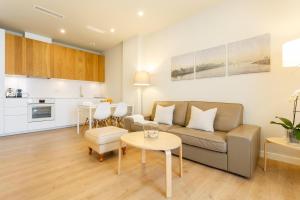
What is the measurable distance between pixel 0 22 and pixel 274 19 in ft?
18.7

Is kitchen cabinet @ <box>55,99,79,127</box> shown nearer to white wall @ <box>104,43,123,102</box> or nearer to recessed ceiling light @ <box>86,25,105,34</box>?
white wall @ <box>104,43,123,102</box>

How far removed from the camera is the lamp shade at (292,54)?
1735 mm

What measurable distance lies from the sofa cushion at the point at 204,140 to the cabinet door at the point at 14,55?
14.0 ft

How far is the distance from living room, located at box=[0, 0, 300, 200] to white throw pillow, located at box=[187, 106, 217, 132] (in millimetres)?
18

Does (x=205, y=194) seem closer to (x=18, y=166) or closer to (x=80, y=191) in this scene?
(x=80, y=191)

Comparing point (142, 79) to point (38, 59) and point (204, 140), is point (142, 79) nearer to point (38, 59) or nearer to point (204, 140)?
point (204, 140)

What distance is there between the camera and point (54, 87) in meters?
5.00

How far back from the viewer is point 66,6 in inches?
119

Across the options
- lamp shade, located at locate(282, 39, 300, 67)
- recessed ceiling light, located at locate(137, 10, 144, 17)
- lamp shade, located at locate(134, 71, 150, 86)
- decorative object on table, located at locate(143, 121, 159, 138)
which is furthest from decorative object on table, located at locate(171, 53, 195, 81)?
lamp shade, located at locate(282, 39, 300, 67)

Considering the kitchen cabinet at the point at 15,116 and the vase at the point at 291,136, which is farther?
the kitchen cabinet at the point at 15,116

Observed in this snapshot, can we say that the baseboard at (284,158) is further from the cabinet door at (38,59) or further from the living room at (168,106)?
the cabinet door at (38,59)

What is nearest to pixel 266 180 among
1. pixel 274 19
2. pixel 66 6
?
pixel 274 19

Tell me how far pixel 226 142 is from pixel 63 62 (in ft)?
16.2

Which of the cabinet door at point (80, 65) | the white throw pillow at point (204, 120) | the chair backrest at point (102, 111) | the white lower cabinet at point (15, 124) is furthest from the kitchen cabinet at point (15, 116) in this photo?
the white throw pillow at point (204, 120)
